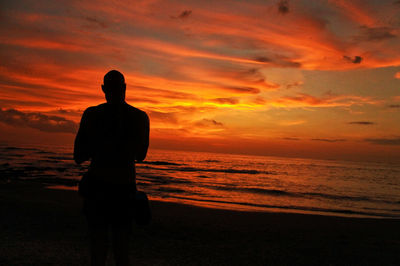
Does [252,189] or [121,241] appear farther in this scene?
[252,189]

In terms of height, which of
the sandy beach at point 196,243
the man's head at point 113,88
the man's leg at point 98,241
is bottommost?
the sandy beach at point 196,243

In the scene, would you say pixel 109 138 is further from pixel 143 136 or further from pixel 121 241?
pixel 121 241

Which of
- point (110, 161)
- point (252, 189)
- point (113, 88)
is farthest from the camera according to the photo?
point (252, 189)

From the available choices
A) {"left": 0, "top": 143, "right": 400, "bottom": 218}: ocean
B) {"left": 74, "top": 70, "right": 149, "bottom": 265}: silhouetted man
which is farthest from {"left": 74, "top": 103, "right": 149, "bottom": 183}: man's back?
{"left": 0, "top": 143, "right": 400, "bottom": 218}: ocean

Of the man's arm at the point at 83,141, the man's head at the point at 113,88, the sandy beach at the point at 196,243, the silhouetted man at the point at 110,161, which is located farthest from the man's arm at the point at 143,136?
the sandy beach at the point at 196,243

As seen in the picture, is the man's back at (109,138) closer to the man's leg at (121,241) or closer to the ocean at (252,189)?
the man's leg at (121,241)

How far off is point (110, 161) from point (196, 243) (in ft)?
14.8

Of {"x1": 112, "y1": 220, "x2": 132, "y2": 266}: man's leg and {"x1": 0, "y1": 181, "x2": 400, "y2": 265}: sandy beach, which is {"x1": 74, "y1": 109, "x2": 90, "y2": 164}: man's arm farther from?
{"x1": 0, "y1": 181, "x2": 400, "y2": 265}: sandy beach

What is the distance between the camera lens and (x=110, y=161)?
2701 millimetres

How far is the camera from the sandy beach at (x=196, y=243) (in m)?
5.32

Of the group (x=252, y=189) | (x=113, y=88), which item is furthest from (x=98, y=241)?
(x=252, y=189)

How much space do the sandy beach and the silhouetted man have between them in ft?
8.31

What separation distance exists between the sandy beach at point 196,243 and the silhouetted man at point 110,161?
99.7 inches

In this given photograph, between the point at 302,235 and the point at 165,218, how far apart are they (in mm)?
3917
